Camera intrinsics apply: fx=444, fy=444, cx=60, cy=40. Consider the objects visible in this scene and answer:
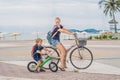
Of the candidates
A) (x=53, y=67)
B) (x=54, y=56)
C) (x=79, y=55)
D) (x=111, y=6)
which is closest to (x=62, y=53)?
(x=54, y=56)

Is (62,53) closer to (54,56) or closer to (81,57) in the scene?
(54,56)

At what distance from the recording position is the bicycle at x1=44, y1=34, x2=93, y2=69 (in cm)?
1362

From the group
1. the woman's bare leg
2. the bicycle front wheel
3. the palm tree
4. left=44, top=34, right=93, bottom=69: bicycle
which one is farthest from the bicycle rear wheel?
the palm tree

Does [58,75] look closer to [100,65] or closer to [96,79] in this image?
[96,79]

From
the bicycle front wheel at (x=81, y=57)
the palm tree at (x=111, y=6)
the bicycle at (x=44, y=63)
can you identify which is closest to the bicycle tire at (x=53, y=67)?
the bicycle at (x=44, y=63)

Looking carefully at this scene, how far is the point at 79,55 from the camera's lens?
13828 mm

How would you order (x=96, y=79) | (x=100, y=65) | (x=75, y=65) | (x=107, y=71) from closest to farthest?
(x=96, y=79) < (x=107, y=71) < (x=75, y=65) < (x=100, y=65)

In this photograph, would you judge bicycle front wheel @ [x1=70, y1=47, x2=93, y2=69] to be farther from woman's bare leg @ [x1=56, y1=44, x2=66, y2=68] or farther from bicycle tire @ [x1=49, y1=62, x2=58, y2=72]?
bicycle tire @ [x1=49, y1=62, x2=58, y2=72]

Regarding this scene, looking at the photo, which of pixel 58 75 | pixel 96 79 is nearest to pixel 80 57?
pixel 58 75

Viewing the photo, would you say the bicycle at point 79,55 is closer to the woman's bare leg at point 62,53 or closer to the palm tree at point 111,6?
the woman's bare leg at point 62,53

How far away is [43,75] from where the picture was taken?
40.0 feet

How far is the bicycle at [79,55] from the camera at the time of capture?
44.7 ft

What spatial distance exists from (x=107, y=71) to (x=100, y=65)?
1.93 metres

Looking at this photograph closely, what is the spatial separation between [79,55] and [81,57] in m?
0.11
